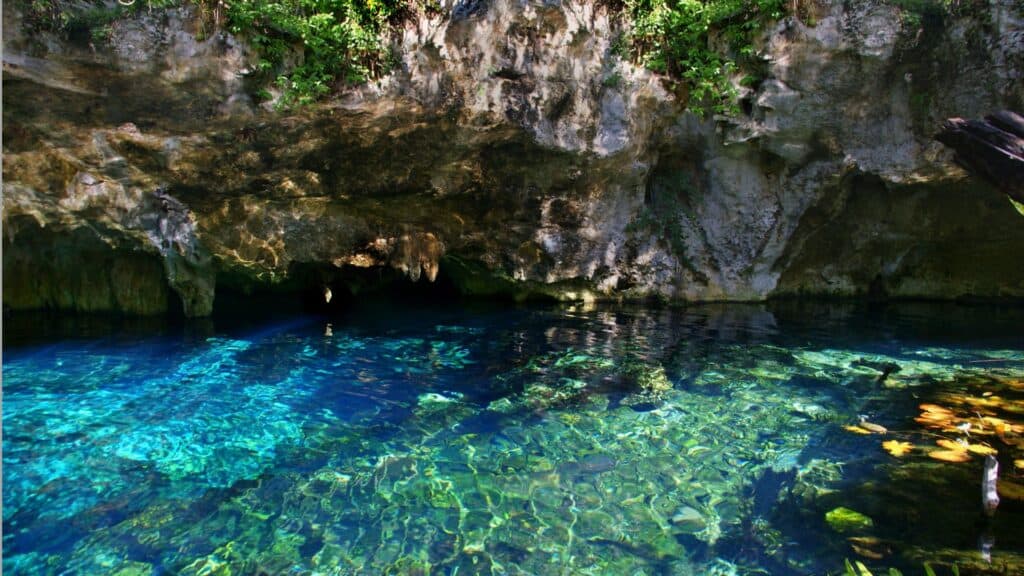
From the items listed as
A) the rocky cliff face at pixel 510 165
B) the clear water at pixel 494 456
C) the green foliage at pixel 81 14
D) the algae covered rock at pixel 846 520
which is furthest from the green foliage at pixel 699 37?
the algae covered rock at pixel 846 520

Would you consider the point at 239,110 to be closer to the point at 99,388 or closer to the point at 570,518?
the point at 99,388

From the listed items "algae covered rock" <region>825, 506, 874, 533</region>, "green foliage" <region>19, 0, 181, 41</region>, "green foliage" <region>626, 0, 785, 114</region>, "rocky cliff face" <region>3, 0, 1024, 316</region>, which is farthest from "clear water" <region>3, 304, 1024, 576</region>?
"green foliage" <region>626, 0, 785, 114</region>

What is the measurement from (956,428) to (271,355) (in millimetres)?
8891

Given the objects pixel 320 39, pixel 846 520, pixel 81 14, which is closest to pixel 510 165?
pixel 320 39

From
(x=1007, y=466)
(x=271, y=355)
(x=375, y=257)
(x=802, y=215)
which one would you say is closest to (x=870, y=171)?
(x=802, y=215)

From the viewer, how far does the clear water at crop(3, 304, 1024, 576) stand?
433cm

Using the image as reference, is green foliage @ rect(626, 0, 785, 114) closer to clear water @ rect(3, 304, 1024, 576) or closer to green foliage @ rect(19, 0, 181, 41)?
clear water @ rect(3, 304, 1024, 576)

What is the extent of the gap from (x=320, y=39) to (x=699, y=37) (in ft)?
22.9

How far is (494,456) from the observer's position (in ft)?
18.8

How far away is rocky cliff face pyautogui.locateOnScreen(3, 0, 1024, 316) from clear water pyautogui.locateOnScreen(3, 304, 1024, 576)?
2.37 metres

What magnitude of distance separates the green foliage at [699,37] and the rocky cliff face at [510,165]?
1.36 feet

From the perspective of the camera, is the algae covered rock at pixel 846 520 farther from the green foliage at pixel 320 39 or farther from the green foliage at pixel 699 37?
the green foliage at pixel 320 39

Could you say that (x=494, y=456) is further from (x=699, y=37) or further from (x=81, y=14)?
(x=699, y=37)

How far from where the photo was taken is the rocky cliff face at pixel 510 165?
9.55m
